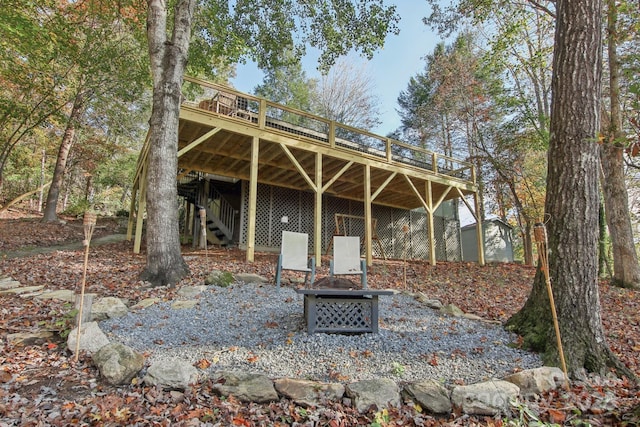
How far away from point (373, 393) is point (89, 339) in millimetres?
2158

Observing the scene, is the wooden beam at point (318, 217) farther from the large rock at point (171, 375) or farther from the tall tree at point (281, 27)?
the large rock at point (171, 375)

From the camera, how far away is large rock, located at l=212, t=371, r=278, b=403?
80.4 inches

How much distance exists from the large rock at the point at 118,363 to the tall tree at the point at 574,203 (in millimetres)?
3078

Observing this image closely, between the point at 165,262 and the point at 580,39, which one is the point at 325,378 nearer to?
the point at 165,262

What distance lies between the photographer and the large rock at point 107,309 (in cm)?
317

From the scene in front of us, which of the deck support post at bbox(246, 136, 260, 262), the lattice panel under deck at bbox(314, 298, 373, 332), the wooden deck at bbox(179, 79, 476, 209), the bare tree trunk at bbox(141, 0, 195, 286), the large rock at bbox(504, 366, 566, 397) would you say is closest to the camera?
the large rock at bbox(504, 366, 566, 397)

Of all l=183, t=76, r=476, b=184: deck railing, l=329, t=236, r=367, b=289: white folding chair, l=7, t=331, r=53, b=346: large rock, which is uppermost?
l=183, t=76, r=476, b=184: deck railing

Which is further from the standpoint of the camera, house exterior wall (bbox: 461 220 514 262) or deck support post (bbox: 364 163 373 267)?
house exterior wall (bbox: 461 220 514 262)

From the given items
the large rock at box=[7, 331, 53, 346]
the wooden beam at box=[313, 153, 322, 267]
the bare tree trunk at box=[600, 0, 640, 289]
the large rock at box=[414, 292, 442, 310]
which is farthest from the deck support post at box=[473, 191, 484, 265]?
the large rock at box=[7, 331, 53, 346]

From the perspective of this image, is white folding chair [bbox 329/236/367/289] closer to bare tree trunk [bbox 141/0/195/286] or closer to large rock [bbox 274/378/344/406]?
bare tree trunk [bbox 141/0/195/286]

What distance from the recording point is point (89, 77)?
9.76 meters

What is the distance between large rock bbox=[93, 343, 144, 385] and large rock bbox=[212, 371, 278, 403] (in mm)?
519

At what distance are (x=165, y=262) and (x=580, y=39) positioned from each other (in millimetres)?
5305

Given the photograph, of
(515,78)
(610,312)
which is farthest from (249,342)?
(515,78)
